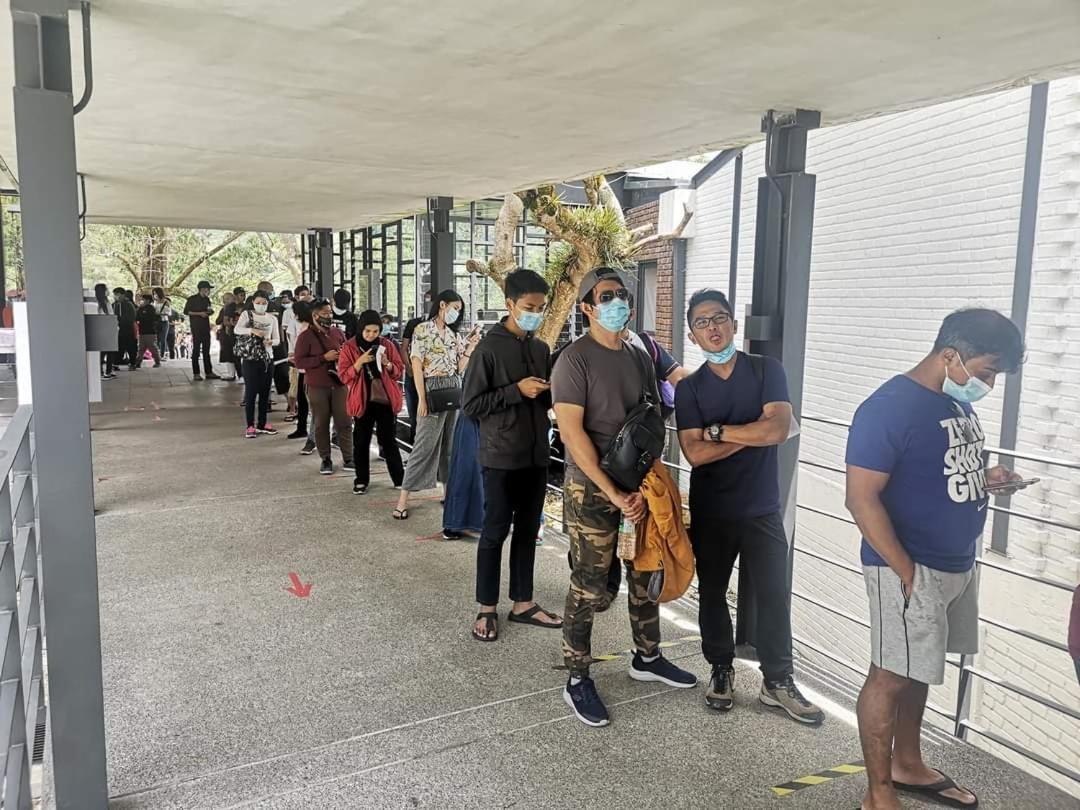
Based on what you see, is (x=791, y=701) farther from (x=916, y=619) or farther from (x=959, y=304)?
(x=959, y=304)

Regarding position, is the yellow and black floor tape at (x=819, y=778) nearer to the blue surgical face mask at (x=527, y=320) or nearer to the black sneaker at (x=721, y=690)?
the black sneaker at (x=721, y=690)

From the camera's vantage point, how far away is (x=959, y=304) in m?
6.32

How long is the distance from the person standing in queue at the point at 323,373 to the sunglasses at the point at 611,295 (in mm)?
4305

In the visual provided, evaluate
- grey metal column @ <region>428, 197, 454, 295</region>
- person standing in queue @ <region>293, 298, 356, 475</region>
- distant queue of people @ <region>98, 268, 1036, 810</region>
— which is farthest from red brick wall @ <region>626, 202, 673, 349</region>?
distant queue of people @ <region>98, 268, 1036, 810</region>

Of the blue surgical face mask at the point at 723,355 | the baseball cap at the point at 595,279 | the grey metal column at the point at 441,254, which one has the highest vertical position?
the grey metal column at the point at 441,254

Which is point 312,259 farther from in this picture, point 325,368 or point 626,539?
point 626,539

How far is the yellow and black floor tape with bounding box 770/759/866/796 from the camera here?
2.77 m

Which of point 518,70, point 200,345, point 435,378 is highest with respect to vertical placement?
point 518,70

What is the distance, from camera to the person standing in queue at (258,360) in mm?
8609

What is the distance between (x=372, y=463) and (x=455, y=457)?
280 cm

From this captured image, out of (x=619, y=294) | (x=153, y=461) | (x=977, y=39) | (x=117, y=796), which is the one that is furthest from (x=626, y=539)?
(x=153, y=461)

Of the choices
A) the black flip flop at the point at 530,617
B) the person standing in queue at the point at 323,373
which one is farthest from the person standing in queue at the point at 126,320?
the black flip flop at the point at 530,617

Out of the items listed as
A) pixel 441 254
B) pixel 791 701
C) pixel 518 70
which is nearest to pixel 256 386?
pixel 441 254

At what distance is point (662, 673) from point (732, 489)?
2.95ft
